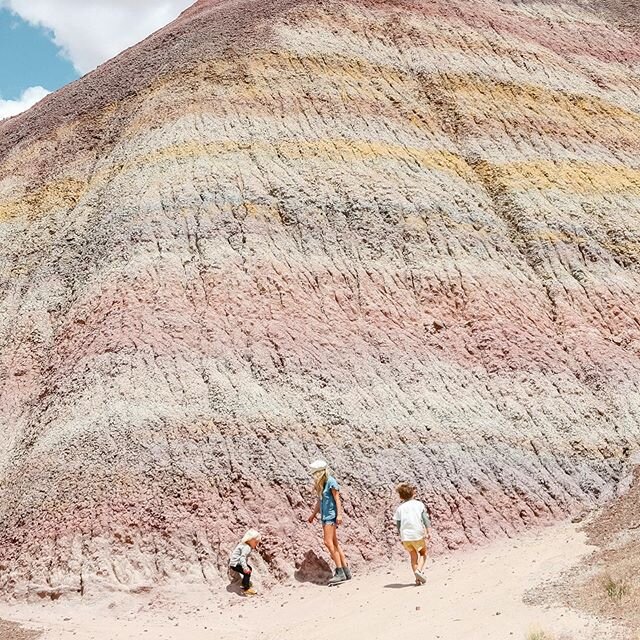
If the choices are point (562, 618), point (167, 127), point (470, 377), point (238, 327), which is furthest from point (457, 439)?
point (167, 127)

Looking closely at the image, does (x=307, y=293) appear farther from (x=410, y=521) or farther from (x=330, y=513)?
(x=410, y=521)

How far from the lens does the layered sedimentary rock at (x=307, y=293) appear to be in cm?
1173

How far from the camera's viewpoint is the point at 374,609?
9.27 m

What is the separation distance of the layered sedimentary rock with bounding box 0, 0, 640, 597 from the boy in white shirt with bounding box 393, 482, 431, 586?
52.4 inches

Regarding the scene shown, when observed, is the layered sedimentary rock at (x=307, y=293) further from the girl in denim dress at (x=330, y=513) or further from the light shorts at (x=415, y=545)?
the light shorts at (x=415, y=545)

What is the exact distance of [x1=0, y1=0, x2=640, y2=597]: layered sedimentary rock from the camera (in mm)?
11727

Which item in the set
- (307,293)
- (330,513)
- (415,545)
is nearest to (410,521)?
(415,545)

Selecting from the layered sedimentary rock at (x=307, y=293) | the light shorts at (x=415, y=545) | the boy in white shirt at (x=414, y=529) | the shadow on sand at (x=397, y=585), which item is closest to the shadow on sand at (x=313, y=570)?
the layered sedimentary rock at (x=307, y=293)

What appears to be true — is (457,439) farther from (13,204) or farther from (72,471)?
(13,204)

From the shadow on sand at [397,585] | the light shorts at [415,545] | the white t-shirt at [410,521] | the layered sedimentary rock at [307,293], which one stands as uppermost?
the layered sedimentary rock at [307,293]

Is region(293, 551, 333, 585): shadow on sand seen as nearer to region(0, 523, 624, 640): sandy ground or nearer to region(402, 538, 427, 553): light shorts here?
region(0, 523, 624, 640): sandy ground

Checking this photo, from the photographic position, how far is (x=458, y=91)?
64.5 feet

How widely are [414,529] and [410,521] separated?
11 centimetres

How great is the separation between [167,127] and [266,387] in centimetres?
756
